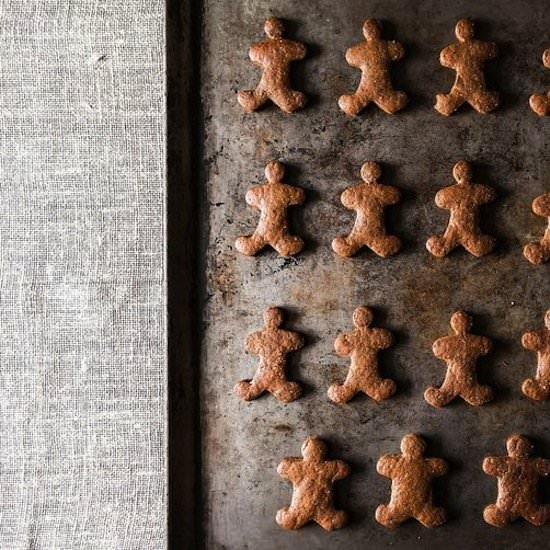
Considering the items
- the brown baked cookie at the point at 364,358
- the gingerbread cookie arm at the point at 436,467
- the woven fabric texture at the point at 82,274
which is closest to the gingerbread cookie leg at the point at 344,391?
the brown baked cookie at the point at 364,358

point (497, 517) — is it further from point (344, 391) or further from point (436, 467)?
point (344, 391)

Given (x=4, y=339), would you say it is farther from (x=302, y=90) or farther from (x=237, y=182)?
(x=302, y=90)

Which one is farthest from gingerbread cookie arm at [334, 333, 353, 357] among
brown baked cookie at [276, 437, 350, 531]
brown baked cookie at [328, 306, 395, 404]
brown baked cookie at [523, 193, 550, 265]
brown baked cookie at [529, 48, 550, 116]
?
A: brown baked cookie at [529, 48, 550, 116]

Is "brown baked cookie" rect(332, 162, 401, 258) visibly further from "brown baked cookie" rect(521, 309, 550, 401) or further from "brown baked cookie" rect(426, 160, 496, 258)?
"brown baked cookie" rect(521, 309, 550, 401)

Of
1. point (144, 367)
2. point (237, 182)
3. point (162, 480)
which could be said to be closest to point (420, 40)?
point (237, 182)

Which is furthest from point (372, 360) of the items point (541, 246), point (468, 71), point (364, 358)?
point (468, 71)

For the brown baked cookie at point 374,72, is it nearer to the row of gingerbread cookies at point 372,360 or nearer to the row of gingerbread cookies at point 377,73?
the row of gingerbread cookies at point 377,73
